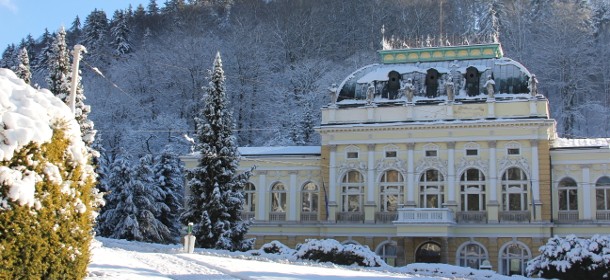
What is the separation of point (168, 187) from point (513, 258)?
850 inches

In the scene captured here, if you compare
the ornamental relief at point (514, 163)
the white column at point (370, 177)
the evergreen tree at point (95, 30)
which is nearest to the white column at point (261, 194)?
the white column at point (370, 177)

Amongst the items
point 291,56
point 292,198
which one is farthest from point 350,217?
point 291,56

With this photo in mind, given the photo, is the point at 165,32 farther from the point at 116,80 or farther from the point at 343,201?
the point at 343,201

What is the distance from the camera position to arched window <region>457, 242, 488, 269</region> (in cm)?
3853

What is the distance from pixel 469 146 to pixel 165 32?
53.4 meters

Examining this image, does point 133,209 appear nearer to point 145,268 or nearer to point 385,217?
point 385,217

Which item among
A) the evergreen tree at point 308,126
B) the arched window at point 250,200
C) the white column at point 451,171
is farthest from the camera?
the evergreen tree at point 308,126

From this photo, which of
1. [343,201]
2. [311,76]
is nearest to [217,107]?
[343,201]

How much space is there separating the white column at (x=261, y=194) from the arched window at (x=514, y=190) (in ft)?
41.0

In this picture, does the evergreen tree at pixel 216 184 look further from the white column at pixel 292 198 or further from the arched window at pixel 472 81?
the arched window at pixel 472 81

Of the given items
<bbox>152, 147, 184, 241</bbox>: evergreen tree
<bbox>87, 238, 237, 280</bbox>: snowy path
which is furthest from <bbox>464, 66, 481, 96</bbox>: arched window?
<bbox>87, 238, 237, 280</bbox>: snowy path

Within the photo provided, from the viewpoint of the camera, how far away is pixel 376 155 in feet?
135

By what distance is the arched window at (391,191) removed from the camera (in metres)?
40.8

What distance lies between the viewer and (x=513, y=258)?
3806 cm
